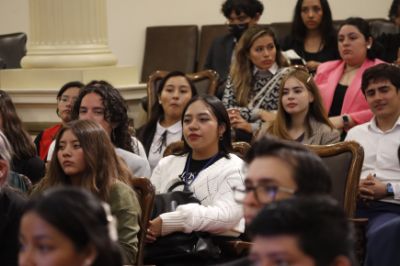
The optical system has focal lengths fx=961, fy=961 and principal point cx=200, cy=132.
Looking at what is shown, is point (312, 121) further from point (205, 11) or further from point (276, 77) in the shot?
point (205, 11)

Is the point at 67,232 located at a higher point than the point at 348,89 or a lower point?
higher

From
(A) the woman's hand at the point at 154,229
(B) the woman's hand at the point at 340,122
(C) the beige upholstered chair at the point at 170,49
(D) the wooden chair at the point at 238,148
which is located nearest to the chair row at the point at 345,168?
(D) the wooden chair at the point at 238,148

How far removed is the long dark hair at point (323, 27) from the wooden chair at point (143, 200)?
2671 mm

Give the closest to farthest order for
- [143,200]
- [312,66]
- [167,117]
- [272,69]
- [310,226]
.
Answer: [310,226] < [143,200] < [167,117] < [272,69] < [312,66]

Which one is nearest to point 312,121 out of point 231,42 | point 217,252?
point 217,252

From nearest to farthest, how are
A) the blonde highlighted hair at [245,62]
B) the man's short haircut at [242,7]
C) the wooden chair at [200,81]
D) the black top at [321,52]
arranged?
the blonde highlighted hair at [245,62] → the wooden chair at [200,81] → the black top at [321,52] → the man's short haircut at [242,7]

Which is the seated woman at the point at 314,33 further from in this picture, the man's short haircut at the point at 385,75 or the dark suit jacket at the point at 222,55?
the man's short haircut at the point at 385,75

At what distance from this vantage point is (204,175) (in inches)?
147

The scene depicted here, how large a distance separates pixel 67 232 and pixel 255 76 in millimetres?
3692

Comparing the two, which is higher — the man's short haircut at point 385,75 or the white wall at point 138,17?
the man's short haircut at point 385,75

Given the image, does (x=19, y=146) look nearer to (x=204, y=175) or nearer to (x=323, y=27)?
(x=204, y=175)

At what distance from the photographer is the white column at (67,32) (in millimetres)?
5891

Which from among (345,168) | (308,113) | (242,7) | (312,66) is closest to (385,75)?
(308,113)

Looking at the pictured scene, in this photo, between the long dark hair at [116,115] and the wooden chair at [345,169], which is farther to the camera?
the long dark hair at [116,115]
